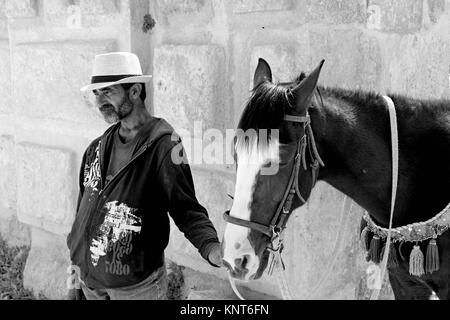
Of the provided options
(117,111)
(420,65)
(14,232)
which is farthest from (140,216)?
(14,232)

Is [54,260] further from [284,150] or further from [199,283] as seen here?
[284,150]

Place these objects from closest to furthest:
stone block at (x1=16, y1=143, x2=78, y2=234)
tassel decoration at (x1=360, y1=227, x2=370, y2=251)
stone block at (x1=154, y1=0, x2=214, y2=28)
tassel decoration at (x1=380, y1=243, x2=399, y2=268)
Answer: tassel decoration at (x1=380, y1=243, x2=399, y2=268), tassel decoration at (x1=360, y1=227, x2=370, y2=251), stone block at (x1=154, y1=0, x2=214, y2=28), stone block at (x1=16, y1=143, x2=78, y2=234)

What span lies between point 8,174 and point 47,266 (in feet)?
3.05

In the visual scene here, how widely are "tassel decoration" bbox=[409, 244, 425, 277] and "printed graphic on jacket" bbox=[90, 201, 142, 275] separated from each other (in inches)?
39.5

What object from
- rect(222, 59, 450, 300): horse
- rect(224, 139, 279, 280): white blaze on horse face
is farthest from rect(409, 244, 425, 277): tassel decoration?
rect(224, 139, 279, 280): white blaze on horse face

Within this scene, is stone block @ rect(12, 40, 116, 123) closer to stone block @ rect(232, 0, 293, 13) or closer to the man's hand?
stone block @ rect(232, 0, 293, 13)

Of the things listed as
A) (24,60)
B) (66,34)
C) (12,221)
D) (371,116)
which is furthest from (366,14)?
(12,221)

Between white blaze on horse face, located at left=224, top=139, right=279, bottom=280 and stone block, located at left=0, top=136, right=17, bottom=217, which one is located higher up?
white blaze on horse face, located at left=224, top=139, right=279, bottom=280

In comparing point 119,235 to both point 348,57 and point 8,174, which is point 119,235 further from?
point 8,174

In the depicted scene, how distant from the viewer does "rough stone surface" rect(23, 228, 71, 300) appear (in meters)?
4.50

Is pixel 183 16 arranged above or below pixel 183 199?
above

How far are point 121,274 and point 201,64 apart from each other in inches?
48.7

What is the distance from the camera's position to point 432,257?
2.29 m
